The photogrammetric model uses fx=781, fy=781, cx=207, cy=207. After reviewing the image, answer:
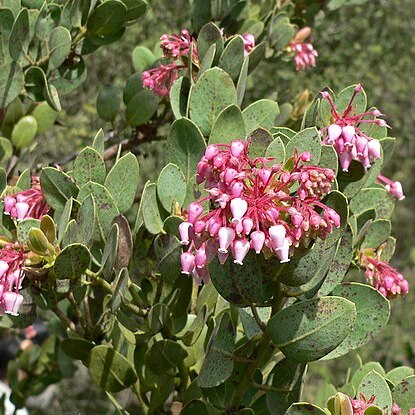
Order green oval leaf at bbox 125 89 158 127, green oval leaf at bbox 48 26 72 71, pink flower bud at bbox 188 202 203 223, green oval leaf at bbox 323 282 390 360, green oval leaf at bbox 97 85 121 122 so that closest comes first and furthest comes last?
pink flower bud at bbox 188 202 203 223 < green oval leaf at bbox 323 282 390 360 < green oval leaf at bbox 48 26 72 71 < green oval leaf at bbox 125 89 158 127 < green oval leaf at bbox 97 85 121 122

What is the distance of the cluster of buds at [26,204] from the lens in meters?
1.20

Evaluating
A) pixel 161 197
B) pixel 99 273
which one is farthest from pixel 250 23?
pixel 99 273

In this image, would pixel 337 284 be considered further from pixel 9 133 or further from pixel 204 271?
pixel 9 133

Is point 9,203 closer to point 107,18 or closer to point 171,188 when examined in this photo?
point 171,188

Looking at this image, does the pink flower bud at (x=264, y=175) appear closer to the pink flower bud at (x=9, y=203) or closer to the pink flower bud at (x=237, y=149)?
the pink flower bud at (x=237, y=149)

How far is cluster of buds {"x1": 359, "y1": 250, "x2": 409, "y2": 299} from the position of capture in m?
1.34

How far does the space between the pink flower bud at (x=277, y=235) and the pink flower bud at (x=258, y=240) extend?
0.01 m

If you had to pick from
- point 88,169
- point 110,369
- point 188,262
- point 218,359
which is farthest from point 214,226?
point 110,369

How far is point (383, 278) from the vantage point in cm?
135

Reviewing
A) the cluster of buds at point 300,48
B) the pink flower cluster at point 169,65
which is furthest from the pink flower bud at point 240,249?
the cluster of buds at point 300,48

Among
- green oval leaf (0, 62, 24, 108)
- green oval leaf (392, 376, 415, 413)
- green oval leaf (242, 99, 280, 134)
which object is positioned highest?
green oval leaf (242, 99, 280, 134)

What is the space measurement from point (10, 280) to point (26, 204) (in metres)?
0.16

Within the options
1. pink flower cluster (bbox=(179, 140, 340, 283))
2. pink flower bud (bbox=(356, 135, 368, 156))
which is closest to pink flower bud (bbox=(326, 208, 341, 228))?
pink flower cluster (bbox=(179, 140, 340, 283))

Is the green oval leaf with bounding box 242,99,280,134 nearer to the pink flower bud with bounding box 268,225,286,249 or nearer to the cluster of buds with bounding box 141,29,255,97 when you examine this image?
the cluster of buds with bounding box 141,29,255,97
